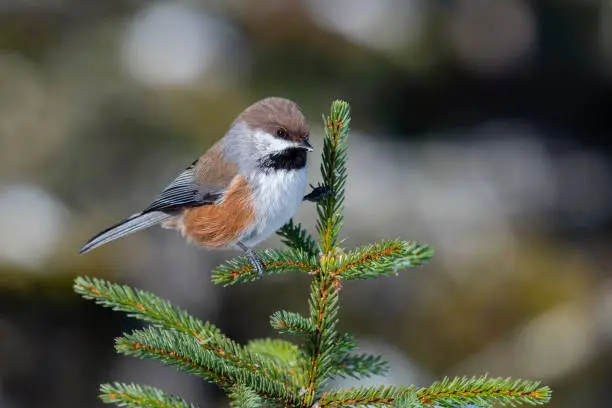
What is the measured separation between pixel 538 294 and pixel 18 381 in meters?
4.09

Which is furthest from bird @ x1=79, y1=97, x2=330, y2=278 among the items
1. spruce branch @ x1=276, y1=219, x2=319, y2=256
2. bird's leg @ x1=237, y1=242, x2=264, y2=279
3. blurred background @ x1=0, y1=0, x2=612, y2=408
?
blurred background @ x1=0, y1=0, x2=612, y2=408

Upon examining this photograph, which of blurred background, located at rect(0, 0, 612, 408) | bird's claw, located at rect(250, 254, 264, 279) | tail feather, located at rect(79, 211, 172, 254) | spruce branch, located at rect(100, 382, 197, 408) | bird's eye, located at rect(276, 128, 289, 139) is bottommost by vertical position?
spruce branch, located at rect(100, 382, 197, 408)

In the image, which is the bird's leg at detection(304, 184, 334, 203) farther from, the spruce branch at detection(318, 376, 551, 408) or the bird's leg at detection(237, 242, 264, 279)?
the spruce branch at detection(318, 376, 551, 408)

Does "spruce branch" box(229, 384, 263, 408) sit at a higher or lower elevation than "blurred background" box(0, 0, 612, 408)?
lower

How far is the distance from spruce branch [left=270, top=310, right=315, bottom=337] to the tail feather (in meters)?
1.05

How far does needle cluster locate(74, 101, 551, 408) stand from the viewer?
150 cm

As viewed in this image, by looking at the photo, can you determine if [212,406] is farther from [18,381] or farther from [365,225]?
[365,225]

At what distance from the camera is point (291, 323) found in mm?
1598

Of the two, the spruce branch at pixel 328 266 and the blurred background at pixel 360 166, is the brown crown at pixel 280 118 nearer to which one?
the spruce branch at pixel 328 266

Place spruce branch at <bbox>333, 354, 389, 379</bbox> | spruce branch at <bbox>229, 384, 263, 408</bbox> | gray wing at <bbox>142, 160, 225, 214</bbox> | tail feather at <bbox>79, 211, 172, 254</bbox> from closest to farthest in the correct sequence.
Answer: spruce branch at <bbox>229, 384, 263, 408</bbox> → spruce branch at <bbox>333, 354, 389, 379</bbox> → tail feather at <bbox>79, 211, 172, 254</bbox> → gray wing at <bbox>142, 160, 225, 214</bbox>

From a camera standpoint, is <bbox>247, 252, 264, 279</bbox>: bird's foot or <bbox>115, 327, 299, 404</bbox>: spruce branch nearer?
<bbox>115, 327, 299, 404</bbox>: spruce branch

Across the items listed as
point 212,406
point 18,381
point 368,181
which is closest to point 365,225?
point 368,181

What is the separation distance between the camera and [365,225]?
262 inches

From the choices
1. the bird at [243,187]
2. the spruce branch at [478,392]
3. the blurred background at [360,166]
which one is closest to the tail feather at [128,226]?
the bird at [243,187]
